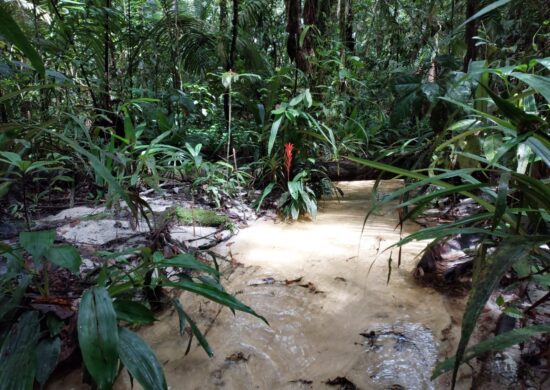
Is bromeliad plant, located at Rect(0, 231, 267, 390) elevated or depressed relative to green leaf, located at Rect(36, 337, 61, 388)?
elevated

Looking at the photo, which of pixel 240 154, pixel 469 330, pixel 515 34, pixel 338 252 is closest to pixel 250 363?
pixel 469 330

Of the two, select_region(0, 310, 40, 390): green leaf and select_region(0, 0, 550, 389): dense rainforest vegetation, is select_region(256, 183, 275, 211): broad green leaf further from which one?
select_region(0, 310, 40, 390): green leaf

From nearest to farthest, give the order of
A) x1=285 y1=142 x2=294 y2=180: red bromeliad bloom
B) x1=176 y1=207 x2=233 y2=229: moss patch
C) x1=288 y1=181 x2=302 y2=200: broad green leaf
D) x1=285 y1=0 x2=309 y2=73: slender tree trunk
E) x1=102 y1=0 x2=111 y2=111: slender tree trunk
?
x1=176 y1=207 x2=233 y2=229: moss patch, x1=288 y1=181 x2=302 y2=200: broad green leaf, x1=285 y1=142 x2=294 y2=180: red bromeliad bloom, x1=102 y1=0 x2=111 y2=111: slender tree trunk, x1=285 y1=0 x2=309 y2=73: slender tree trunk

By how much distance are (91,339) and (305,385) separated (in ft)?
1.91

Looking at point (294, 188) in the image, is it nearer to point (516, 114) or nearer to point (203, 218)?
point (203, 218)

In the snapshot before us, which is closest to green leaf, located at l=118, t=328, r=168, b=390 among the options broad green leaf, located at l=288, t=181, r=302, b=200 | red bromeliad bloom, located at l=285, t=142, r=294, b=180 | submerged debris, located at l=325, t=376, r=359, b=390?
submerged debris, located at l=325, t=376, r=359, b=390

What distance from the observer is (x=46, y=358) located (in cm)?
83

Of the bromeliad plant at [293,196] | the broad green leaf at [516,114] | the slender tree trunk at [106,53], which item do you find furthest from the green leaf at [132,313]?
the slender tree trunk at [106,53]

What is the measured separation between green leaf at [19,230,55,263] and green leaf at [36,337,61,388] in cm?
23

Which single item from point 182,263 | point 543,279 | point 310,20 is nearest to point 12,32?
point 182,263

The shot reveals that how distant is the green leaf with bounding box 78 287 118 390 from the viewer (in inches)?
26.2

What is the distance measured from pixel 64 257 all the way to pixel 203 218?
1518 millimetres

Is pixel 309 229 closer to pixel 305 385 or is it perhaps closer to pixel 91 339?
pixel 305 385

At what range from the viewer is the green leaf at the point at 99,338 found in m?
0.67
